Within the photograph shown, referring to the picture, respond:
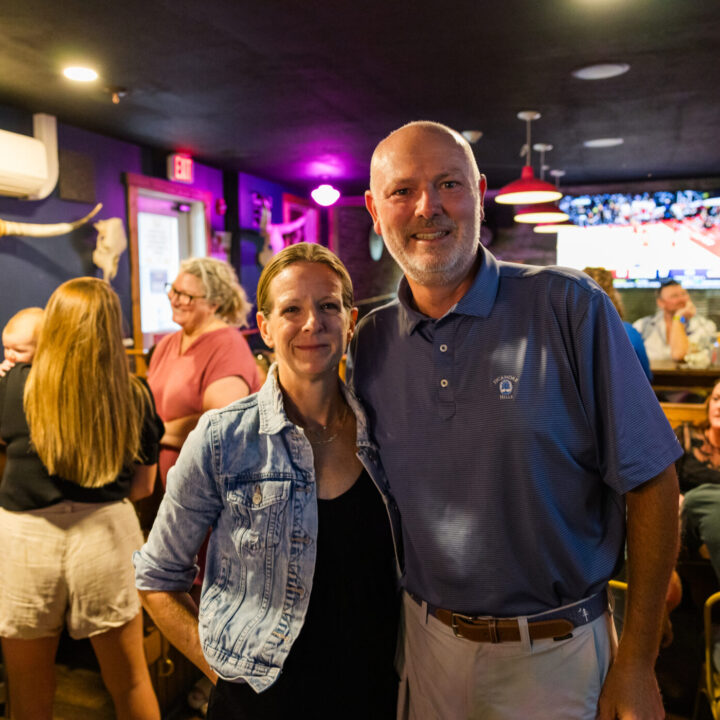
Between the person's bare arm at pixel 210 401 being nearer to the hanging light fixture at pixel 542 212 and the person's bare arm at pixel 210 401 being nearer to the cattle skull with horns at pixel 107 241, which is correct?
the cattle skull with horns at pixel 107 241

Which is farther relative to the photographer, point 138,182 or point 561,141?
point 561,141

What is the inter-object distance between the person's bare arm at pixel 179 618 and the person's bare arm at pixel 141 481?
0.97m

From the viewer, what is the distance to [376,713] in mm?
1392

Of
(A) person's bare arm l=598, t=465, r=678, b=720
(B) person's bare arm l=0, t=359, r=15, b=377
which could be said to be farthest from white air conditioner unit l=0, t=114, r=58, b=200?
(A) person's bare arm l=598, t=465, r=678, b=720

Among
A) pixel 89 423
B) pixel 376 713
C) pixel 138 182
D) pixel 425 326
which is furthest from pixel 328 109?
pixel 376 713

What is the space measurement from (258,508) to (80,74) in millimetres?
3650

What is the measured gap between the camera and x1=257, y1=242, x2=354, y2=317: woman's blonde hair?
142 centimetres

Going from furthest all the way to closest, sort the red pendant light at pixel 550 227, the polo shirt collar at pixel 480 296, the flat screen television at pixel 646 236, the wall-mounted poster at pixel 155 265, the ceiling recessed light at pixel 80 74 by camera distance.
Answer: the flat screen television at pixel 646 236
the red pendant light at pixel 550 227
the wall-mounted poster at pixel 155 265
the ceiling recessed light at pixel 80 74
the polo shirt collar at pixel 480 296

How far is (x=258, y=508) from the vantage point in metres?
1.31

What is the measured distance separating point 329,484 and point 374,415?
0.62 ft

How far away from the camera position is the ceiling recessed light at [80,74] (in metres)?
3.84

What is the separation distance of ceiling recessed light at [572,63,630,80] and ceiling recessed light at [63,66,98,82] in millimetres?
3002

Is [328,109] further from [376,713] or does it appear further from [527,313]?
[376,713]

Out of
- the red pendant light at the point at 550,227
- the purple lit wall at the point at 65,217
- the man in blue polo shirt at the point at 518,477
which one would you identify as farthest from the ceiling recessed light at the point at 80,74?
the red pendant light at the point at 550,227
